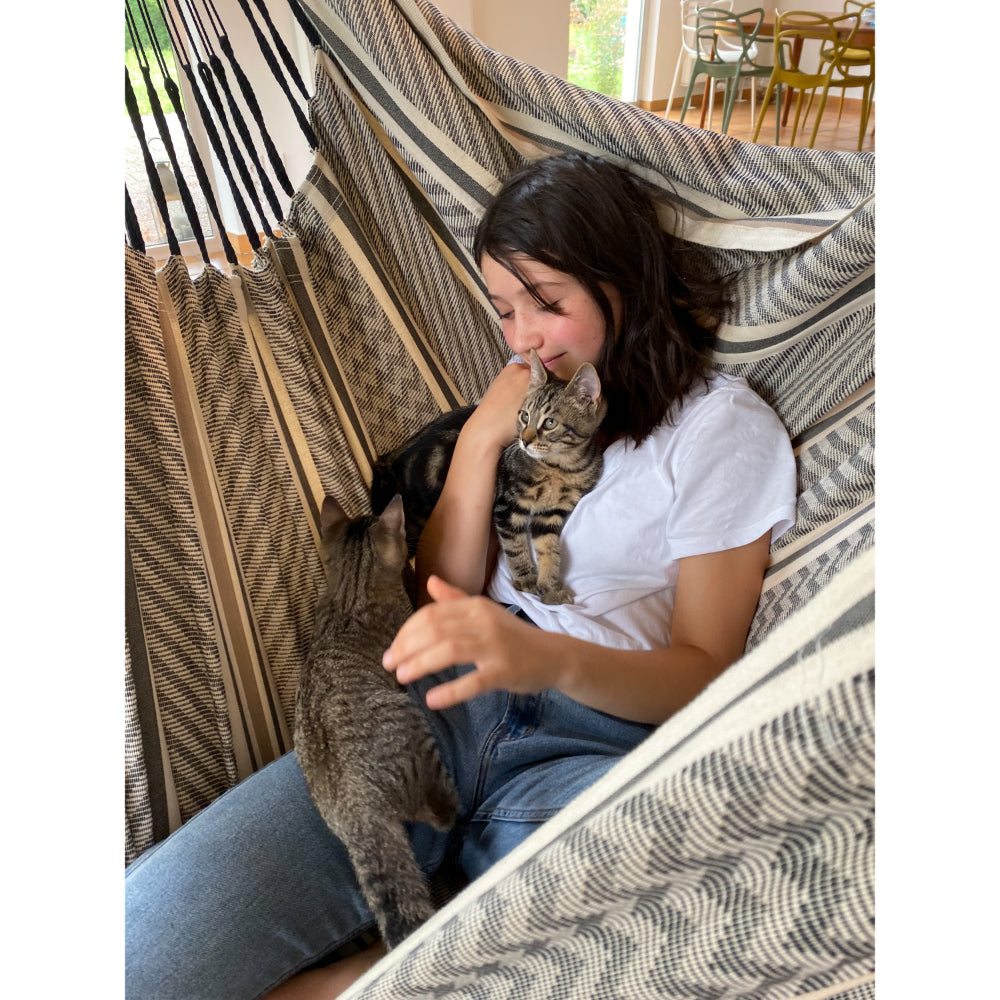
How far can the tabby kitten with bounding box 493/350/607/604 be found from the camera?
1.06 meters

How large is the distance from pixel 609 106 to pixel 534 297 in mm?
282

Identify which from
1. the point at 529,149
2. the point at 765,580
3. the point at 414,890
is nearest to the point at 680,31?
the point at 529,149

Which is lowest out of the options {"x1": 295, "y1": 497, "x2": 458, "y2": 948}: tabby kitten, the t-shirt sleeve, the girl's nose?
{"x1": 295, "y1": 497, "x2": 458, "y2": 948}: tabby kitten

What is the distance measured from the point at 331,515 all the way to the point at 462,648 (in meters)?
0.53

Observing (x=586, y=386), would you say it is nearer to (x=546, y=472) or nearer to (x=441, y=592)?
(x=546, y=472)

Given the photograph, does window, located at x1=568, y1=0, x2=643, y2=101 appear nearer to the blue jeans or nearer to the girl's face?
the girl's face

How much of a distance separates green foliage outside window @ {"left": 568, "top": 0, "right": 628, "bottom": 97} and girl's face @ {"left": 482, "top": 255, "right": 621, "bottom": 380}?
5233mm

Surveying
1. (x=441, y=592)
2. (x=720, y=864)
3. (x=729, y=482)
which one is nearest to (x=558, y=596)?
(x=729, y=482)

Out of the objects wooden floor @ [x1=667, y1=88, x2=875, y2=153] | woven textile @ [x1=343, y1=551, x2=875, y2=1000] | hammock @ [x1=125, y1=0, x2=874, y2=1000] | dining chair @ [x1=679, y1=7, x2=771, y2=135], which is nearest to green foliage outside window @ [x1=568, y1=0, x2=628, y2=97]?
wooden floor @ [x1=667, y1=88, x2=875, y2=153]

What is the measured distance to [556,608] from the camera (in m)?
0.97

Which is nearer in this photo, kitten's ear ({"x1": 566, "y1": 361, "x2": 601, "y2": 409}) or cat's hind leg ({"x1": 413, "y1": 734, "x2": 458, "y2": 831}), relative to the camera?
cat's hind leg ({"x1": 413, "y1": 734, "x2": 458, "y2": 831})

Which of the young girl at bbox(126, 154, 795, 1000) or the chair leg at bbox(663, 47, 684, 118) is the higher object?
the chair leg at bbox(663, 47, 684, 118)

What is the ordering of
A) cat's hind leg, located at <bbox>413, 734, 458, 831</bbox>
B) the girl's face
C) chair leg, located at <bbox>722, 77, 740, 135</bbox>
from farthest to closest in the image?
1. chair leg, located at <bbox>722, 77, 740, 135</bbox>
2. the girl's face
3. cat's hind leg, located at <bbox>413, 734, 458, 831</bbox>

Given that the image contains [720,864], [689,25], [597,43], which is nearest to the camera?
[720,864]
